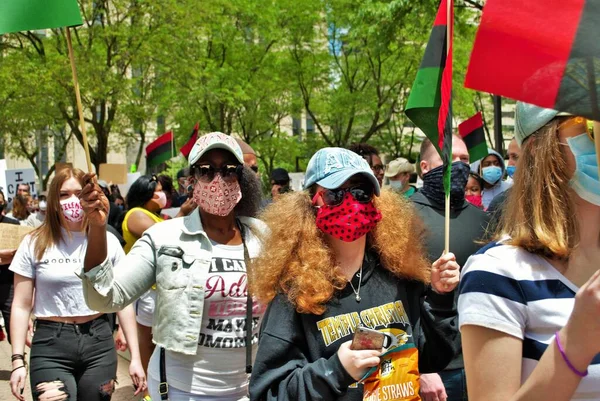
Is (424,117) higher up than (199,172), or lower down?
higher up

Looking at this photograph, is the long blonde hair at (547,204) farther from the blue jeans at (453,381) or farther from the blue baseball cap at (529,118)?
the blue jeans at (453,381)

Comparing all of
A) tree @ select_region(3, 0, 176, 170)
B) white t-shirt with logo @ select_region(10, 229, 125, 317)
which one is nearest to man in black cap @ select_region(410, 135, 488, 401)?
white t-shirt with logo @ select_region(10, 229, 125, 317)

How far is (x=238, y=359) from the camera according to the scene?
373 centimetres

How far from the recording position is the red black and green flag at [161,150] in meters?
11.6

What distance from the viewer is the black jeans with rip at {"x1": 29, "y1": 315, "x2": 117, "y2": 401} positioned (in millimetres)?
4547

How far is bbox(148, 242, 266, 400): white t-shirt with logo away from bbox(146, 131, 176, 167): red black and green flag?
315 inches

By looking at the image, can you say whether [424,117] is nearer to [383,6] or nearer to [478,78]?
[478,78]

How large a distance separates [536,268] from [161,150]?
10.2 metres

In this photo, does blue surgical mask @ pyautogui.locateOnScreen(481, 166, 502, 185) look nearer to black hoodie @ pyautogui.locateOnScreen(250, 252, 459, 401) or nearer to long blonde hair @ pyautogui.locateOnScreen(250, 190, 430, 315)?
long blonde hair @ pyautogui.locateOnScreen(250, 190, 430, 315)

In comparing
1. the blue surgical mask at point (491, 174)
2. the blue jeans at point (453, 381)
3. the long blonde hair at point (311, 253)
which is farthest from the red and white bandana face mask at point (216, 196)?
the blue surgical mask at point (491, 174)

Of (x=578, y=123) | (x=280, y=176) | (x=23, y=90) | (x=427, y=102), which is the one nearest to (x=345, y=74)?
(x=23, y=90)

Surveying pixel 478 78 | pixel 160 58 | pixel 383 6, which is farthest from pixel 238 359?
pixel 160 58

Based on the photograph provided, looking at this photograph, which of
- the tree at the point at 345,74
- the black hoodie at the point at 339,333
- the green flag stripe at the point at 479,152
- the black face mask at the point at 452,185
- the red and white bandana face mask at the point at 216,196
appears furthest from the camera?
the tree at the point at 345,74

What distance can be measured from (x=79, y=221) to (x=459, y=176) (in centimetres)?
250
